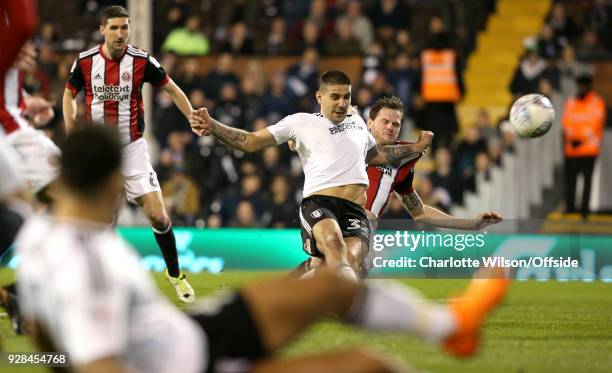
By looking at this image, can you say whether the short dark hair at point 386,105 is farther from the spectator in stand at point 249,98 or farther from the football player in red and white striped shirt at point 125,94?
the spectator in stand at point 249,98

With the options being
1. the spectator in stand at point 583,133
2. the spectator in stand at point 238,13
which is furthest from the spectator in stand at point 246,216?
the spectator in stand at point 238,13

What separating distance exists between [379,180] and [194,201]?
798cm

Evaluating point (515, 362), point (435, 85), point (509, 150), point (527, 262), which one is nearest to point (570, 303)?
point (527, 262)

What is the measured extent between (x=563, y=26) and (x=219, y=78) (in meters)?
5.87

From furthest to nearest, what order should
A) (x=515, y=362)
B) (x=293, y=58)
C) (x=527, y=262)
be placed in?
(x=293, y=58)
(x=527, y=262)
(x=515, y=362)

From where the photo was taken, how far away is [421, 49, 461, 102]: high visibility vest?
59.5ft

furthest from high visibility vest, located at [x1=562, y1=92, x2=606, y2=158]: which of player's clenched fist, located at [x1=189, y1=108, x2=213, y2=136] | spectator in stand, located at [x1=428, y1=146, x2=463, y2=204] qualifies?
player's clenched fist, located at [x1=189, y1=108, x2=213, y2=136]

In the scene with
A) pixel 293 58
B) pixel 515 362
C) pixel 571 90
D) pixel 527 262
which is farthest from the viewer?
pixel 293 58

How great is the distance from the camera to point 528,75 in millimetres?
18188

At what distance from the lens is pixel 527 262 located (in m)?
12.3

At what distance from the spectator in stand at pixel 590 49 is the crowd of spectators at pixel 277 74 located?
0.03 metres

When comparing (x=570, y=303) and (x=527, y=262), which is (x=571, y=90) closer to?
(x=527, y=262)

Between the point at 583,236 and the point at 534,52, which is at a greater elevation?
the point at 534,52

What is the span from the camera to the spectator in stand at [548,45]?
1905 cm
